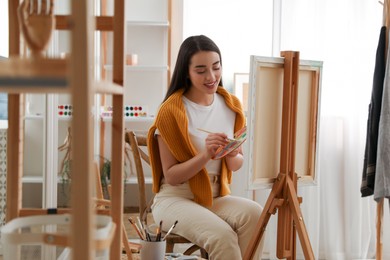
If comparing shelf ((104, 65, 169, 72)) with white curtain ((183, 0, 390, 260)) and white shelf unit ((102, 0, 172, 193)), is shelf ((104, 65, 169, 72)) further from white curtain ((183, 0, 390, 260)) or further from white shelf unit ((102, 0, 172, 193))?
white curtain ((183, 0, 390, 260))

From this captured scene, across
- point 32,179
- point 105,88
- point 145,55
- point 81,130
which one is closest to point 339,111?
point 145,55

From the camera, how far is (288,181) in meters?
2.68

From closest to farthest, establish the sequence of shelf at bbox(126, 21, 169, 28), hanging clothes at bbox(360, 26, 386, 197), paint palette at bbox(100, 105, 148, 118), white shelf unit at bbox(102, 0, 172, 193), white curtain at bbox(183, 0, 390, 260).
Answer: hanging clothes at bbox(360, 26, 386, 197) < white curtain at bbox(183, 0, 390, 260) < shelf at bbox(126, 21, 169, 28) < paint palette at bbox(100, 105, 148, 118) < white shelf unit at bbox(102, 0, 172, 193)

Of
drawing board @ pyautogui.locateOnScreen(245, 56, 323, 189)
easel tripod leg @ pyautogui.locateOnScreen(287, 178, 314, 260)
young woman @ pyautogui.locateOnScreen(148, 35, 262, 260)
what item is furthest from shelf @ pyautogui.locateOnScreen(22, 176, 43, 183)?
easel tripod leg @ pyautogui.locateOnScreen(287, 178, 314, 260)

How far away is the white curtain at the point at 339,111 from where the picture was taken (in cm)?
396

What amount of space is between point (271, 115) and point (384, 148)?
2.27 feet

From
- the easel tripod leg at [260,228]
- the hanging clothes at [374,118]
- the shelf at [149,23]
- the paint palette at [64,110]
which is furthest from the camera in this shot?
the shelf at [149,23]

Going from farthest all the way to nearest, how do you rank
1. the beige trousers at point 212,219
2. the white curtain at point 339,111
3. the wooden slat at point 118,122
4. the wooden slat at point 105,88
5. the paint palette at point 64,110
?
1. the white curtain at point 339,111
2. the paint palette at point 64,110
3. the beige trousers at point 212,219
4. the wooden slat at point 118,122
5. the wooden slat at point 105,88

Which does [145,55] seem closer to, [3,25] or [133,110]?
[133,110]

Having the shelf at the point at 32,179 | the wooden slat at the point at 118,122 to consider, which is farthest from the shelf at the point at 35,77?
the shelf at the point at 32,179

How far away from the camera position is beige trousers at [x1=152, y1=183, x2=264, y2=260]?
8.08ft

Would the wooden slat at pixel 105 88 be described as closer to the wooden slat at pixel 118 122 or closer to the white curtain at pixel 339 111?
the wooden slat at pixel 118 122

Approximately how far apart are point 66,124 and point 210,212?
1031 mm

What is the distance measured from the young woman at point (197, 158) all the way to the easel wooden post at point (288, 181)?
0.33 ft
